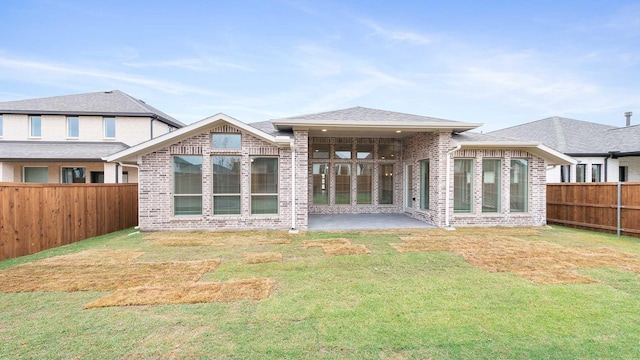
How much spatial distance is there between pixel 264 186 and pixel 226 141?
1.91 meters

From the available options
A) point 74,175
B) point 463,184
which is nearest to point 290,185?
point 463,184

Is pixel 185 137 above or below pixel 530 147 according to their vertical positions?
above

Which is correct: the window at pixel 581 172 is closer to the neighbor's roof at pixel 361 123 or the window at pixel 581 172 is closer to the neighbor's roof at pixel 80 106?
the neighbor's roof at pixel 361 123

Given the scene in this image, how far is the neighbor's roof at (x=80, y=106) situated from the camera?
54.4ft

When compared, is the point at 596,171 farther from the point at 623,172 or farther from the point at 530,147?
the point at 530,147

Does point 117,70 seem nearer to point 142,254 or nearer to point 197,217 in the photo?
point 197,217

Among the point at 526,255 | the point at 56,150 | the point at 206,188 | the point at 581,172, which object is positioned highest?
the point at 56,150

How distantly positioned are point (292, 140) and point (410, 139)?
5752mm

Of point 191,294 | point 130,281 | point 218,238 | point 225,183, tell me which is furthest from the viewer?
point 225,183

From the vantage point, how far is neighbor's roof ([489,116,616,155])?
575 inches

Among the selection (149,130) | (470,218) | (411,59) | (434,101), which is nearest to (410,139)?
(470,218)

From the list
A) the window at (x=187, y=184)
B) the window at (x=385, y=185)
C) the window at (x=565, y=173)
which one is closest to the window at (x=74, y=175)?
the window at (x=187, y=184)

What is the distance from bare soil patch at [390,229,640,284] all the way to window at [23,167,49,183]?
19.0m

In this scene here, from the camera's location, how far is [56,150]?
15.3 metres
